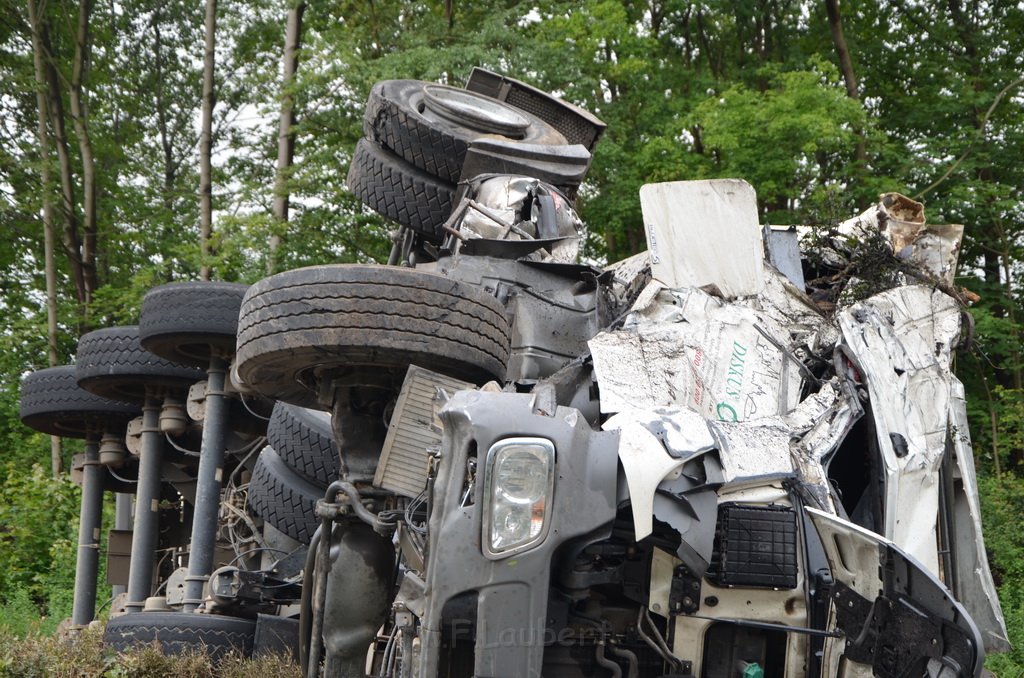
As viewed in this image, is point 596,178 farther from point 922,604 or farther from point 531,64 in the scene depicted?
point 922,604

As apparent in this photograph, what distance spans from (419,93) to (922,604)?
5266 millimetres

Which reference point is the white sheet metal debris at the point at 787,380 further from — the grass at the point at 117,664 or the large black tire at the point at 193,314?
the large black tire at the point at 193,314

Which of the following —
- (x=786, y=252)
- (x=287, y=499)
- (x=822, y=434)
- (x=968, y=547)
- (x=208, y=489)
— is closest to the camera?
(x=822, y=434)

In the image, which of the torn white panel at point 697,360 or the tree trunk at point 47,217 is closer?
the torn white panel at point 697,360

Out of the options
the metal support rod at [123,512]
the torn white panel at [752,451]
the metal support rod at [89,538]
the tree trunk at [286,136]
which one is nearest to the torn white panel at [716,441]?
the torn white panel at [752,451]

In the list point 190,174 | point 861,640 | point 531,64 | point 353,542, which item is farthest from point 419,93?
point 190,174

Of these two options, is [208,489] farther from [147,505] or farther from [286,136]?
[286,136]

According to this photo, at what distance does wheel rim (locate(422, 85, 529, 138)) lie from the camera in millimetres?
8094

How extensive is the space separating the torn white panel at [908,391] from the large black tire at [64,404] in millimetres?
7331

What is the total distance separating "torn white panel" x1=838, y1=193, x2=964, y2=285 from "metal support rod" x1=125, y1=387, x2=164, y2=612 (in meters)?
6.11

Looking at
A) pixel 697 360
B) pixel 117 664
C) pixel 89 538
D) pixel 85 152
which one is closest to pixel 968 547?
pixel 697 360

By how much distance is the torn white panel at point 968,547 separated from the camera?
211 inches

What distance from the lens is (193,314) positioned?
873 centimetres

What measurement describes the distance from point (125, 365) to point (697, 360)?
19.6 ft
